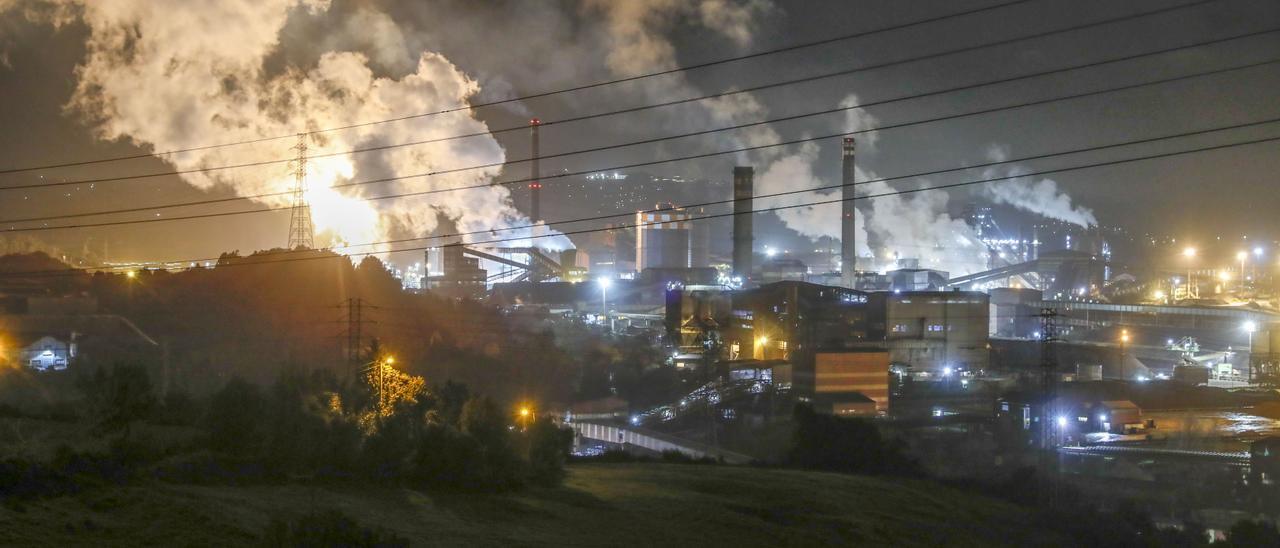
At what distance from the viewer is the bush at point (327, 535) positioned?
444 cm

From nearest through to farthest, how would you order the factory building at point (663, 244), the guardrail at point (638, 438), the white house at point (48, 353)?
1. the guardrail at point (638, 438)
2. the white house at point (48, 353)
3. the factory building at point (663, 244)

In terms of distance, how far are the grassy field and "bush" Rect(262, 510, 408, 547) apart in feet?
1.04

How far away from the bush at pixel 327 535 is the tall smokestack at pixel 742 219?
86.6 ft

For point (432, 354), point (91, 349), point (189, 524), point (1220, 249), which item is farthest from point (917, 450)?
point (1220, 249)

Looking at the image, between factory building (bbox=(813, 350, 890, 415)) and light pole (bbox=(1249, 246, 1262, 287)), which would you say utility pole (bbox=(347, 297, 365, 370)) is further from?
light pole (bbox=(1249, 246, 1262, 287))

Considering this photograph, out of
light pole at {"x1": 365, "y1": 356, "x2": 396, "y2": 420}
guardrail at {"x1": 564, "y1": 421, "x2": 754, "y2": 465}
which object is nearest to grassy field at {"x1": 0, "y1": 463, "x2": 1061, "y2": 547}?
light pole at {"x1": 365, "y1": 356, "x2": 396, "y2": 420}

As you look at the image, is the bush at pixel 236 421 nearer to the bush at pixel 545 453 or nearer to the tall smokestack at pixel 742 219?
the bush at pixel 545 453

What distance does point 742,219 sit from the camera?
104ft

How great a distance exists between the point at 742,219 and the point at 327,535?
2776 centimetres

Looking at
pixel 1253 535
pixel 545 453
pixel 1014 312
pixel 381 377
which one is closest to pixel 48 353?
pixel 381 377

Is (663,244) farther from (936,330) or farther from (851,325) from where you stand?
(936,330)

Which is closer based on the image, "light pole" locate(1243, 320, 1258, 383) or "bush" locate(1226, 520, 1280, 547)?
"bush" locate(1226, 520, 1280, 547)

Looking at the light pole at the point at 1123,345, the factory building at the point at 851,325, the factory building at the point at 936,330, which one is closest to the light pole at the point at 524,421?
the factory building at the point at 851,325

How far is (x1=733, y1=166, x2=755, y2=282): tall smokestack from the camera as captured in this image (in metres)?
31.1
